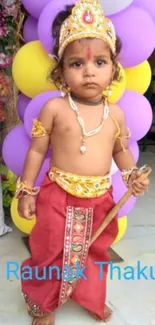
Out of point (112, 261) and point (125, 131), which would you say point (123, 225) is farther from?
point (125, 131)

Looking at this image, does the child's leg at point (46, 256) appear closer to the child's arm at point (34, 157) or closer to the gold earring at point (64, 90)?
the child's arm at point (34, 157)

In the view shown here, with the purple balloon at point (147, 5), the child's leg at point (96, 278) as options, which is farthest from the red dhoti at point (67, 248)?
the purple balloon at point (147, 5)

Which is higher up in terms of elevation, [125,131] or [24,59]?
[24,59]

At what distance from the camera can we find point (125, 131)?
2027 mm

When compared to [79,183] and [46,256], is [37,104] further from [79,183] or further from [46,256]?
[46,256]

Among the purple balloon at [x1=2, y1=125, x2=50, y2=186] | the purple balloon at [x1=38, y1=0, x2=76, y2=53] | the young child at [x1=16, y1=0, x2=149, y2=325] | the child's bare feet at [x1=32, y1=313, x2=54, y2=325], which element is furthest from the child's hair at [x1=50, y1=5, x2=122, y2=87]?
the child's bare feet at [x1=32, y1=313, x2=54, y2=325]

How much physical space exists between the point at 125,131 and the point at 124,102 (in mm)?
369

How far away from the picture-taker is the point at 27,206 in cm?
190

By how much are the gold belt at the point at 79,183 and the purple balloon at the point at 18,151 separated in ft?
1.40

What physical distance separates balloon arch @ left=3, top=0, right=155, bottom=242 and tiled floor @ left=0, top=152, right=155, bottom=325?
1.48ft

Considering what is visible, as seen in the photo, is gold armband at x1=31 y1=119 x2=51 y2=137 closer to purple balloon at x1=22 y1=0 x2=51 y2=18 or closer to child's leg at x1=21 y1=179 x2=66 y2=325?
child's leg at x1=21 y1=179 x2=66 y2=325

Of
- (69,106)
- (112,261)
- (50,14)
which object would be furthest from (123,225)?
(50,14)

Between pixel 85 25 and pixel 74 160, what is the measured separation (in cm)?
51

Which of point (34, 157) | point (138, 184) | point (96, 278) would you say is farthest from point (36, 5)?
point (96, 278)
